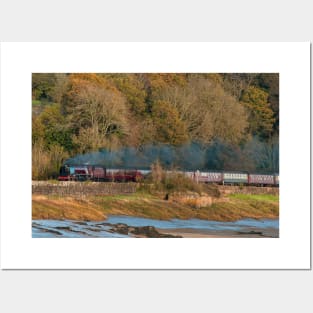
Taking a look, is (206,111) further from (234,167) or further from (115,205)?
(115,205)

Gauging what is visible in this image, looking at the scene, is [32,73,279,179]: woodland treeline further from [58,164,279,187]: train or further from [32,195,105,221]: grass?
[32,195,105,221]: grass

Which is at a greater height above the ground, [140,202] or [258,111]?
[258,111]

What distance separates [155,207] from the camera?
20562mm

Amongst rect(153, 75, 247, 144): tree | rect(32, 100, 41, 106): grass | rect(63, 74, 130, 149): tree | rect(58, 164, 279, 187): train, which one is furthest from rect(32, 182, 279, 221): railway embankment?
rect(32, 100, 41, 106): grass

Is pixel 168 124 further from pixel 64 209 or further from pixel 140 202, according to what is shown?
pixel 64 209

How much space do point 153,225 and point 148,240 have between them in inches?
12.6

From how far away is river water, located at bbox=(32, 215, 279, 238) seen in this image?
66.7 feet

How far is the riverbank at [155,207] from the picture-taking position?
20.4 m

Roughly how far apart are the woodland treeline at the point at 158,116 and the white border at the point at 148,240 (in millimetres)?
251

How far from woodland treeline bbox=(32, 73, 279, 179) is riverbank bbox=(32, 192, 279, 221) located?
583 mm

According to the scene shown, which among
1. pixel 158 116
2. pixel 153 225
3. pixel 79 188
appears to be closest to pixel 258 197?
pixel 153 225

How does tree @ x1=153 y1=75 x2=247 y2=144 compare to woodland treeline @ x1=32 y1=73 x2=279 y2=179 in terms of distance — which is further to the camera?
tree @ x1=153 y1=75 x2=247 y2=144

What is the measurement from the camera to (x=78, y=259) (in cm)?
2012
